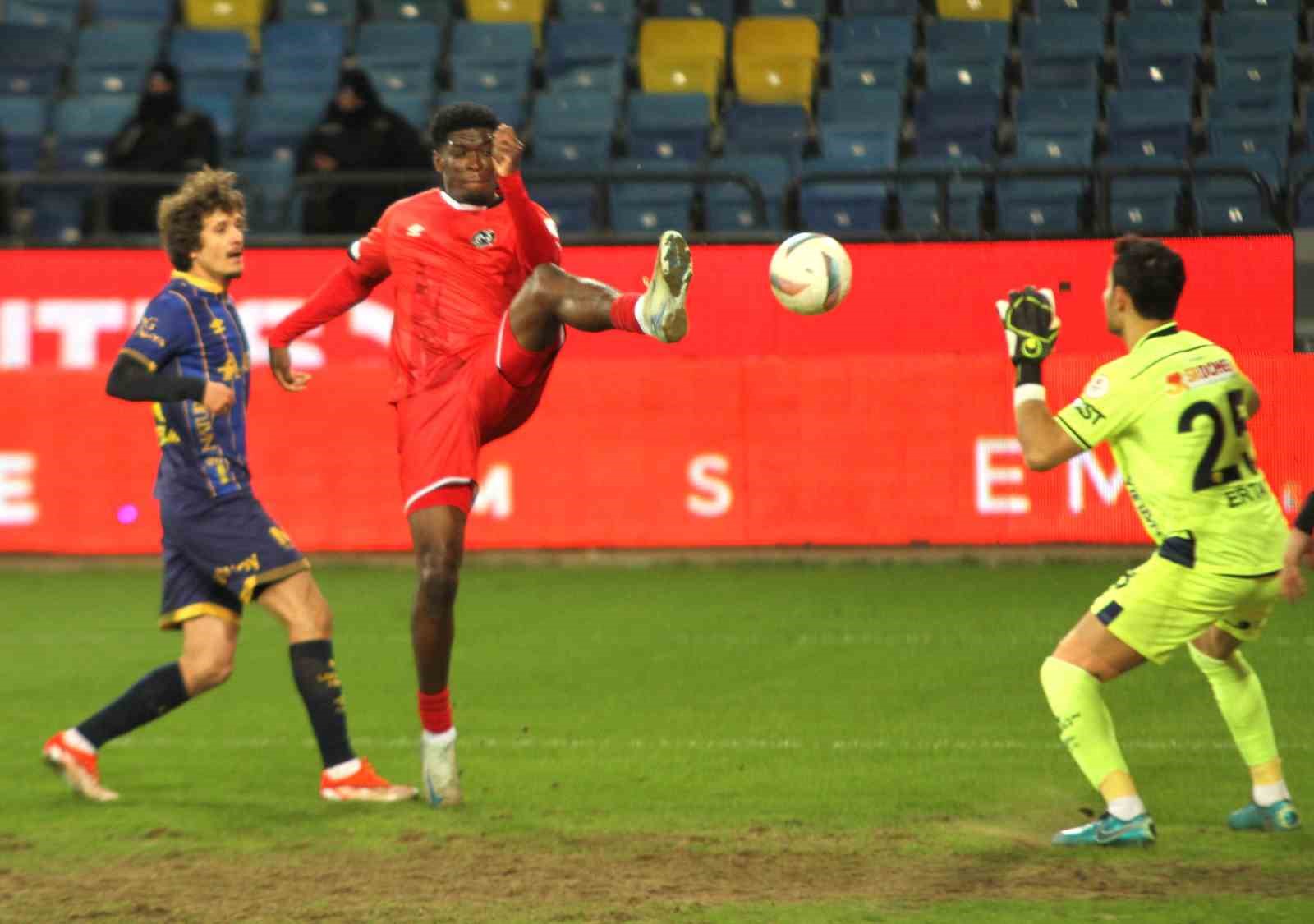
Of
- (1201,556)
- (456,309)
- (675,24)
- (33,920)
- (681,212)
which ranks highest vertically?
(675,24)

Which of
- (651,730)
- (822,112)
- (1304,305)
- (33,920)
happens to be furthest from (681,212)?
(33,920)

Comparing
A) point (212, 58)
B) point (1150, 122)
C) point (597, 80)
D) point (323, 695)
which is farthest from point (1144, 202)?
point (323, 695)

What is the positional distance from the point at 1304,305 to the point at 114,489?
29.7 feet

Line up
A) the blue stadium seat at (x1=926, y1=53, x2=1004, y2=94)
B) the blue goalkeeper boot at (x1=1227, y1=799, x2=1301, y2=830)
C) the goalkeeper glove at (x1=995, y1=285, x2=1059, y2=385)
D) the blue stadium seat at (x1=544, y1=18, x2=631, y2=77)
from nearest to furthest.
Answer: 1. the goalkeeper glove at (x1=995, y1=285, x2=1059, y2=385)
2. the blue goalkeeper boot at (x1=1227, y1=799, x2=1301, y2=830)
3. the blue stadium seat at (x1=926, y1=53, x2=1004, y2=94)
4. the blue stadium seat at (x1=544, y1=18, x2=631, y2=77)

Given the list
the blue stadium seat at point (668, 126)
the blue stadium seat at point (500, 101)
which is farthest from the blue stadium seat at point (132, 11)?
the blue stadium seat at point (668, 126)

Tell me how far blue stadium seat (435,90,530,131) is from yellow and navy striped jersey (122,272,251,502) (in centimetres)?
1016

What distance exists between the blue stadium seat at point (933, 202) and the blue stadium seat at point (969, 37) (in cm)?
173

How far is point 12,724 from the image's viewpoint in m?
9.31

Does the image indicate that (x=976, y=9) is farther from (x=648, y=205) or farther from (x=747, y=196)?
(x=648, y=205)

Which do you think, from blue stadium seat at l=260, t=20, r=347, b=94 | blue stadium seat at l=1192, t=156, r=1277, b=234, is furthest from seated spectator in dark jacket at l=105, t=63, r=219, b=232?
blue stadium seat at l=1192, t=156, r=1277, b=234

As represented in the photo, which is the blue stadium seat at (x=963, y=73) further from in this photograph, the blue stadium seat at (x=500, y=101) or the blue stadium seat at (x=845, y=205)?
the blue stadium seat at (x=500, y=101)

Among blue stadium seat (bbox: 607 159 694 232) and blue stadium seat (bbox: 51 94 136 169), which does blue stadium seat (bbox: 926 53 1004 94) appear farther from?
blue stadium seat (bbox: 51 94 136 169)

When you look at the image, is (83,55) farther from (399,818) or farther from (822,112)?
(399,818)

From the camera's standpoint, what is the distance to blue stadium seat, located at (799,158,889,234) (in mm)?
16109
